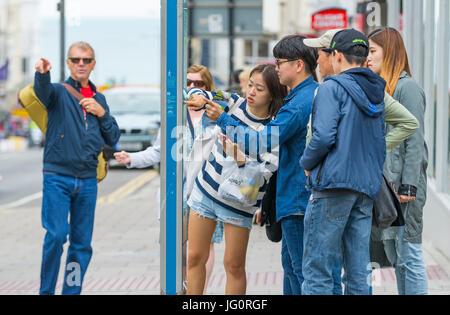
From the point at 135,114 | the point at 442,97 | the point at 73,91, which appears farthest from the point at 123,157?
the point at 135,114

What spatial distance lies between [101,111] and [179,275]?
208cm

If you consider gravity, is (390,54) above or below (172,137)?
above

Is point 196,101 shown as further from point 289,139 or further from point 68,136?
point 68,136

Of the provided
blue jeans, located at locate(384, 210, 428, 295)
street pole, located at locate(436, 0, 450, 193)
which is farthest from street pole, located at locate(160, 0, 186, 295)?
street pole, located at locate(436, 0, 450, 193)

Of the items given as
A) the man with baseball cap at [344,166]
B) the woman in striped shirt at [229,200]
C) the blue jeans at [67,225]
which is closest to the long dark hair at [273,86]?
the woman in striped shirt at [229,200]

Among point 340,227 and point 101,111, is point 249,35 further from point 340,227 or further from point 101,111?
point 340,227

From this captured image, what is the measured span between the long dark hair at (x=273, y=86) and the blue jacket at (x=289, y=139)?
232mm

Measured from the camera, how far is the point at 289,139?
4.30 meters

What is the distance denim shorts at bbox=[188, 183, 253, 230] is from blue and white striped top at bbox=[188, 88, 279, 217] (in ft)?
0.08

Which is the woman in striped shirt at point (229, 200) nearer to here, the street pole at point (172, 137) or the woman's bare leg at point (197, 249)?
the woman's bare leg at point (197, 249)

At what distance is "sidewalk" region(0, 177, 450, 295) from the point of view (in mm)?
6547

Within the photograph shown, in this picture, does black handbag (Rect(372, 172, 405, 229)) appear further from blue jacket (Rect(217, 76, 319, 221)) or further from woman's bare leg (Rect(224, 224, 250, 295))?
woman's bare leg (Rect(224, 224, 250, 295))

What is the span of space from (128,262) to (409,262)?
3.85 m

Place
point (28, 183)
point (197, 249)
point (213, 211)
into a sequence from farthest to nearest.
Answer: point (28, 183)
point (197, 249)
point (213, 211)
